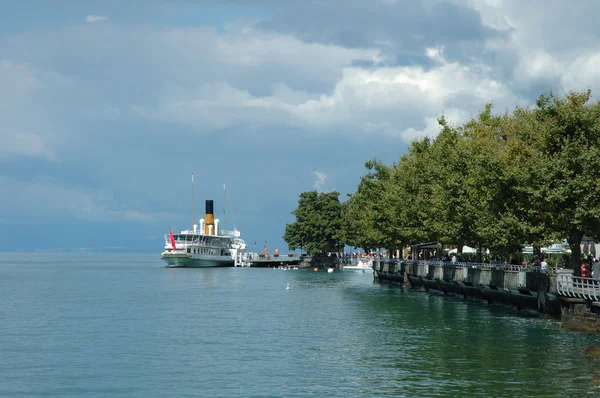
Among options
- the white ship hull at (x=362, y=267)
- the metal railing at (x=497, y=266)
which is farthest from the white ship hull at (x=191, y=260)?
the metal railing at (x=497, y=266)

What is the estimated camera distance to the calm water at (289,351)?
96.8ft

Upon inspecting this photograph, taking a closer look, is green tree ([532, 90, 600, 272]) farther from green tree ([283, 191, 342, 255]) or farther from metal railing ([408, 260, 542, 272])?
green tree ([283, 191, 342, 255])

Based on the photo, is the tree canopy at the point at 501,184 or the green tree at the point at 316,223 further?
the green tree at the point at 316,223

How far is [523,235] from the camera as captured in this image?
4897 cm

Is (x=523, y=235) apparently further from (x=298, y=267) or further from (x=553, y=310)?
(x=298, y=267)

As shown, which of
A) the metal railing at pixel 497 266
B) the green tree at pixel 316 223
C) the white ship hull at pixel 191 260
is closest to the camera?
the metal railing at pixel 497 266

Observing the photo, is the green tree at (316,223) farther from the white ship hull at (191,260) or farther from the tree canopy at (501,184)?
the tree canopy at (501,184)

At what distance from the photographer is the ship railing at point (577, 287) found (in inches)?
1581

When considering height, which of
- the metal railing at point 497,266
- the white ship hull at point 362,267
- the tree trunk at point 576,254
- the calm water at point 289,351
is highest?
the tree trunk at point 576,254

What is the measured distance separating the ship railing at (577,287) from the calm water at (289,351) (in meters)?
1.95

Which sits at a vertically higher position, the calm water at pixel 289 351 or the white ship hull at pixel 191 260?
the white ship hull at pixel 191 260

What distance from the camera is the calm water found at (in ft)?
96.8

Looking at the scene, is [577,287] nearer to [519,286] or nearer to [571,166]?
[571,166]

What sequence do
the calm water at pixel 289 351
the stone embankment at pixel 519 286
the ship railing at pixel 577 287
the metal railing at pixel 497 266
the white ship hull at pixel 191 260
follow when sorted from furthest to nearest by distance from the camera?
the white ship hull at pixel 191 260 < the metal railing at pixel 497 266 < the stone embankment at pixel 519 286 < the ship railing at pixel 577 287 < the calm water at pixel 289 351
